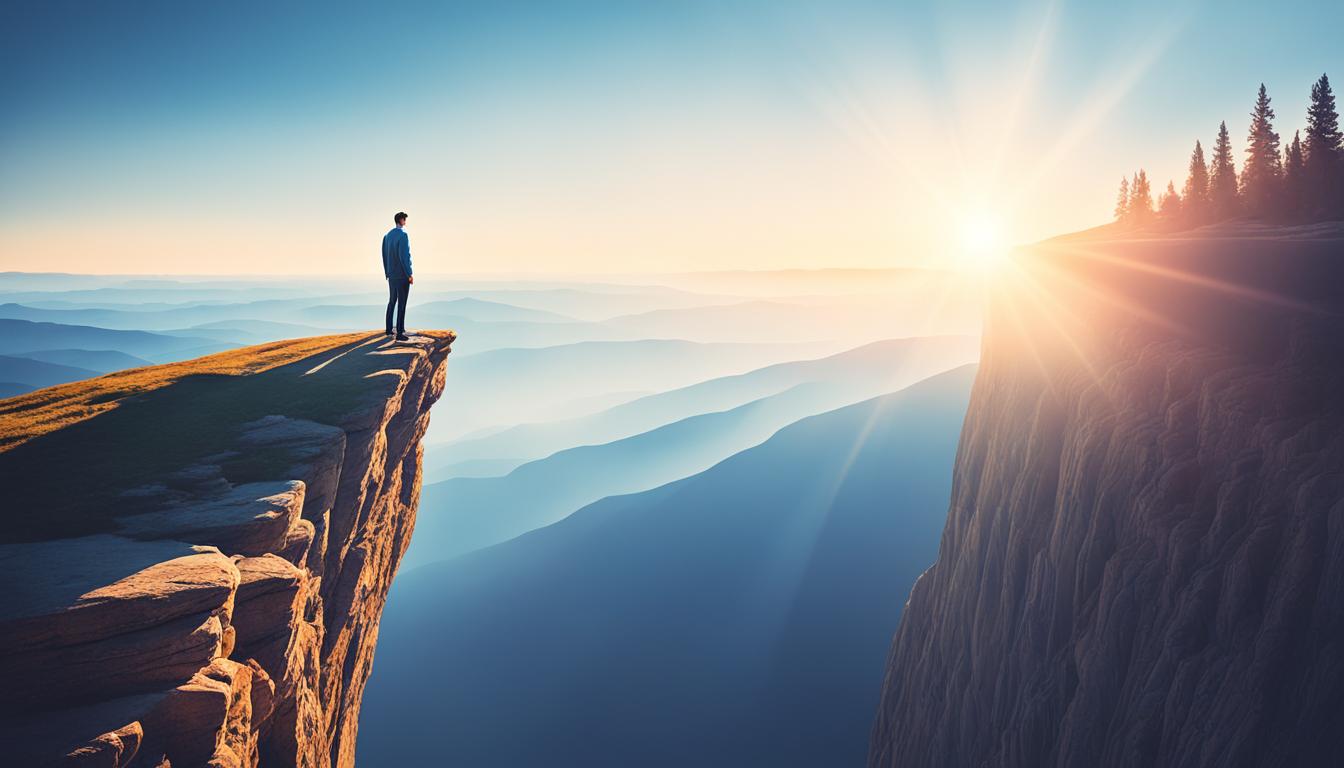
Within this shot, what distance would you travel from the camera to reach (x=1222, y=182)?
42.3m

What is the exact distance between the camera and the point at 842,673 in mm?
85688

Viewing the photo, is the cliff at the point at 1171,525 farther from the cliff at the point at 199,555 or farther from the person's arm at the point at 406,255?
the person's arm at the point at 406,255

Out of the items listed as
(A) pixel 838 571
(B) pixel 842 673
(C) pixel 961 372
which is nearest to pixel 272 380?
(B) pixel 842 673

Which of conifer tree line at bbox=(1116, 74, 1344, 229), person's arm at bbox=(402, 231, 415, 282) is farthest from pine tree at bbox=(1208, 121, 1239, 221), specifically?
person's arm at bbox=(402, 231, 415, 282)

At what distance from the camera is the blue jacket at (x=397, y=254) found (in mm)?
24453

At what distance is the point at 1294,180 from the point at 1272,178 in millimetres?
5075

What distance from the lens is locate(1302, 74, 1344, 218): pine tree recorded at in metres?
29.8

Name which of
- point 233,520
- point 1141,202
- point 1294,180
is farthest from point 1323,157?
point 233,520

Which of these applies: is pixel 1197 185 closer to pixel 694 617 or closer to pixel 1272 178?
pixel 1272 178

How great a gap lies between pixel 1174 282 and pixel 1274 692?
47.9 feet

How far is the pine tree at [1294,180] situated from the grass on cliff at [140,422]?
47.6m

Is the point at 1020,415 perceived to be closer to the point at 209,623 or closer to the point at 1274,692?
the point at 1274,692

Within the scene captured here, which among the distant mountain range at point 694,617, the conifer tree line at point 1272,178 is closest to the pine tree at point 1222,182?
the conifer tree line at point 1272,178

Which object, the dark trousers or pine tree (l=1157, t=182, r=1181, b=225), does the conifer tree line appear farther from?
the dark trousers
